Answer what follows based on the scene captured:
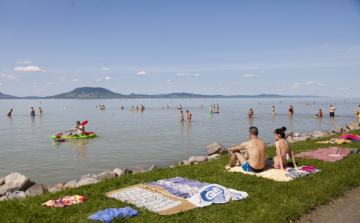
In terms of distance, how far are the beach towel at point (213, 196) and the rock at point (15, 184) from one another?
5411 millimetres

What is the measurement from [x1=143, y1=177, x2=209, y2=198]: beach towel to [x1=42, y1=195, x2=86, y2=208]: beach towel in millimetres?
1755

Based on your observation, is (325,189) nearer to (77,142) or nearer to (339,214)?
(339,214)

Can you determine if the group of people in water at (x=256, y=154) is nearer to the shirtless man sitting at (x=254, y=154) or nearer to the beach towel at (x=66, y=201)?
the shirtless man sitting at (x=254, y=154)

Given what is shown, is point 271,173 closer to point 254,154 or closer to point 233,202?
point 254,154

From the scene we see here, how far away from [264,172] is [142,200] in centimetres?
381

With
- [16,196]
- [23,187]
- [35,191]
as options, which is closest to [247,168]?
[35,191]

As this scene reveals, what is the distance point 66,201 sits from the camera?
6055mm

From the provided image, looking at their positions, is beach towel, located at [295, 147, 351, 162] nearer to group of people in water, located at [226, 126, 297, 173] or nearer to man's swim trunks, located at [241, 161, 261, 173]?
group of people in water, located at [226, 126, 297, 173]

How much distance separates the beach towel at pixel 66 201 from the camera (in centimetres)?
592

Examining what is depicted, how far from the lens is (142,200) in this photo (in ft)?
19.8

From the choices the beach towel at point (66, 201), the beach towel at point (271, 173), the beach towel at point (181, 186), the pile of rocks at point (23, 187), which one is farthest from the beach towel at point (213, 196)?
the pile of rocks at point (23, 187)

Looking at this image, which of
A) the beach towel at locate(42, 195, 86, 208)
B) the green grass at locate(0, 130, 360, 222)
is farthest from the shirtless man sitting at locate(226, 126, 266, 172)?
the beach towel at locate(42, 195, 86, 208)

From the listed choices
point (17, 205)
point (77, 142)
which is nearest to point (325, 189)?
point (17, 205)

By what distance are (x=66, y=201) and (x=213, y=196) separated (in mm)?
3151
